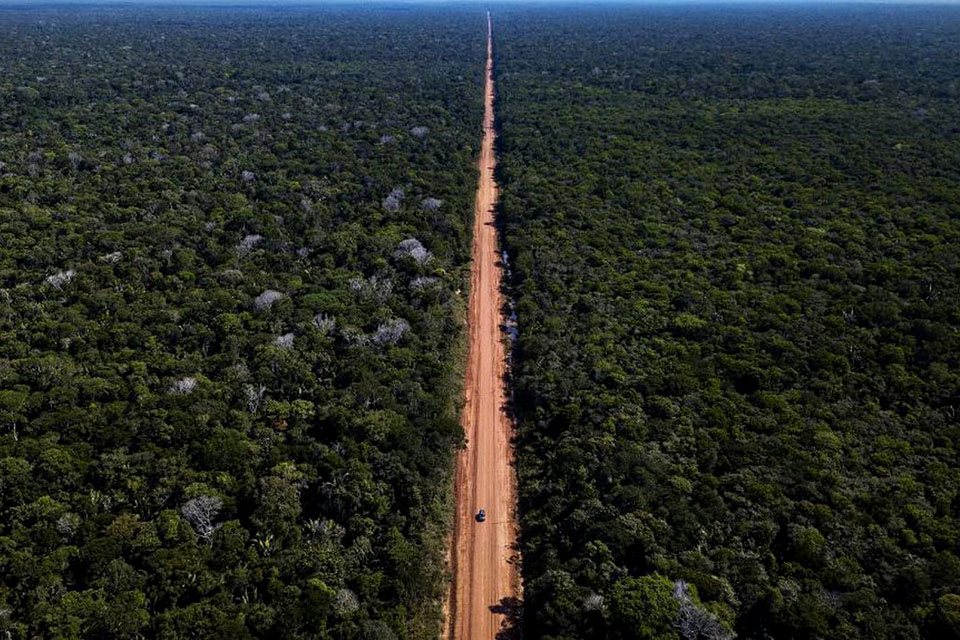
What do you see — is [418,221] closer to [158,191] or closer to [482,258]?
[482,258]

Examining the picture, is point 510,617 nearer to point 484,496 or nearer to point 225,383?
point 484,496

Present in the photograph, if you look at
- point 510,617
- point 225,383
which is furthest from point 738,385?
point 225,383

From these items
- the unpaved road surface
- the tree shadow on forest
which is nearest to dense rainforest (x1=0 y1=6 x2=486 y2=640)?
the unpaved road surface

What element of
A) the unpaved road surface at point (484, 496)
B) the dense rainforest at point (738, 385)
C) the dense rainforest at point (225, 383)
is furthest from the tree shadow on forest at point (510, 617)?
the dense rainforest at point (225, 383)

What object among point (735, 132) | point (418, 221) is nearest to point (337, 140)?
point (418, 221)

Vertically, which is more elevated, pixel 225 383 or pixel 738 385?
pixel 738 385

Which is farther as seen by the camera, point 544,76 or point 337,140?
point 544,76
